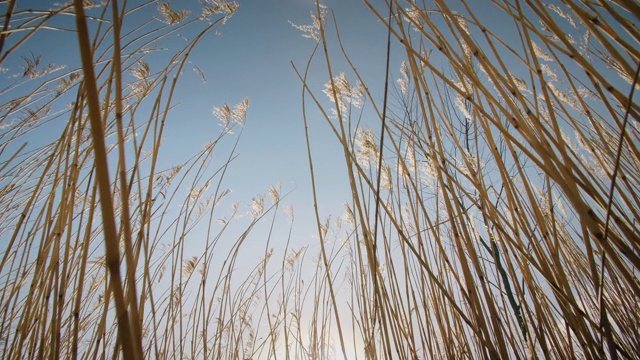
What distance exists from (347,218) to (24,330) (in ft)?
4.47

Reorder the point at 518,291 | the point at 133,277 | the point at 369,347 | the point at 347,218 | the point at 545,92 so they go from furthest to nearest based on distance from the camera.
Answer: the point at 347,218 < the point at 369,347 < the point at 518,291 < the point at 545,92 < the point at 133,277

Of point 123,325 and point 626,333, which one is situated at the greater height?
point 123,325

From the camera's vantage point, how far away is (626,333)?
1.07 meters

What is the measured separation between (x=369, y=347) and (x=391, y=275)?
23cm

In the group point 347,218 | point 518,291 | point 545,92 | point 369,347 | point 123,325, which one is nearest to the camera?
point 123,325

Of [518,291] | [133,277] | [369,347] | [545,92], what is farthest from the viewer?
[369,347]

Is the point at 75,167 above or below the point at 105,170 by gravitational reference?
below

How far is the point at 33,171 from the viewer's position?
1396mm

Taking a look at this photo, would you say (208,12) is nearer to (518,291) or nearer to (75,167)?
(75,167)

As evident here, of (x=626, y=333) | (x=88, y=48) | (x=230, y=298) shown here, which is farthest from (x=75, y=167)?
(x=626, y=333)

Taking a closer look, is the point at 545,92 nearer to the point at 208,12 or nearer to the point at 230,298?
the point at 208,12

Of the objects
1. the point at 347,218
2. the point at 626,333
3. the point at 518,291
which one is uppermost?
the point at 518,291

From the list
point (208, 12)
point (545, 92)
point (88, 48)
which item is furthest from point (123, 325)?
point (208, 12)

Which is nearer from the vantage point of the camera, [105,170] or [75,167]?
[105,170]
